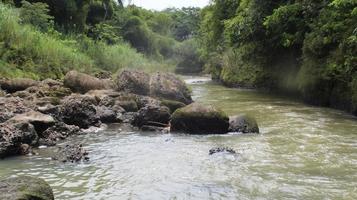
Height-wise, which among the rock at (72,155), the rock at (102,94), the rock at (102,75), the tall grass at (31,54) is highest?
the tall grass at (31,54)

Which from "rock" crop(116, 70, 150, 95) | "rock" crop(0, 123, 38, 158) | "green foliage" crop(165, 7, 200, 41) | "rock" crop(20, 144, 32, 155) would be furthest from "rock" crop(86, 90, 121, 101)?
"green foliage" crop(165, 7, 200, 41)

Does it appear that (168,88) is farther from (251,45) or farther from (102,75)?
(251,45)

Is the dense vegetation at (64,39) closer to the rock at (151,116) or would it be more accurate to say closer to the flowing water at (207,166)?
the rock at (151,116)

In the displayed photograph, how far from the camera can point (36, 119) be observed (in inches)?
420

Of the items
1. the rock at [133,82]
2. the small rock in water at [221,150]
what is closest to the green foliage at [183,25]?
the rock at [133,82]

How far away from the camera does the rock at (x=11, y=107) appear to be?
1096 centimetres

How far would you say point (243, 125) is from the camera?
12.1 m

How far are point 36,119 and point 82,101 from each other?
227 centimetres

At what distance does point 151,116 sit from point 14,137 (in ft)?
15.4

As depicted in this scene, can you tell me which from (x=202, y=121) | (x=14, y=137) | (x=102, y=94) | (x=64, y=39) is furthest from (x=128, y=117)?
(x=64, y=39)

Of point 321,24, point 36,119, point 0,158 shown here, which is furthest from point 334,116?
point 0,158

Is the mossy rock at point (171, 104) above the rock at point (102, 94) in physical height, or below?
below

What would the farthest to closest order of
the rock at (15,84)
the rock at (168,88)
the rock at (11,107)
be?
1. the rock at (168,88)
2. the rock at (15,84)
3. the rock at (11,107)

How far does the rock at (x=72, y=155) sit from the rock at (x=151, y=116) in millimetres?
3847
